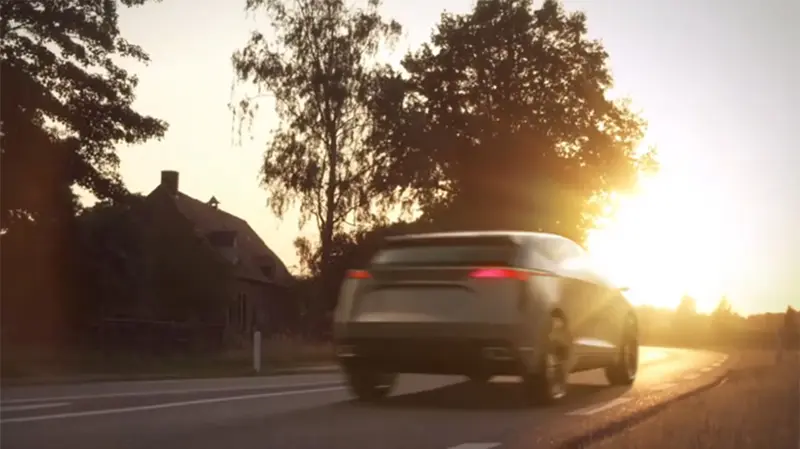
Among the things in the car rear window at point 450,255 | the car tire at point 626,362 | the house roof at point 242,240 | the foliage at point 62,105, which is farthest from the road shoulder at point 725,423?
the house roof at point 242,240

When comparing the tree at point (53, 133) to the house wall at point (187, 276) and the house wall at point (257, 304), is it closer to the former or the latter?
the house wall at point (187, 276)

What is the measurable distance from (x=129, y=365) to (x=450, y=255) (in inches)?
570

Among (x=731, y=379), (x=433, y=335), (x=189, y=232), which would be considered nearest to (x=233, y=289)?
(x=189, y=232)

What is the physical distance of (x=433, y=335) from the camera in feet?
35.2

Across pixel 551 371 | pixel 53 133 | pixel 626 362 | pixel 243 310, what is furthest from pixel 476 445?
pixel 243 310

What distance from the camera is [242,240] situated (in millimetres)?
78625

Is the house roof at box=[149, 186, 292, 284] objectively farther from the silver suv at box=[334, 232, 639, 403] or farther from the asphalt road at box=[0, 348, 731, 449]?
the silver suv at box=[334, 232, 639, 403]

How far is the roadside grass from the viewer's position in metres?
18.8

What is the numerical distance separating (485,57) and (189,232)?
49.3 ft

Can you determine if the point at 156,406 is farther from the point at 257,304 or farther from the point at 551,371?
A: the point at 257,304

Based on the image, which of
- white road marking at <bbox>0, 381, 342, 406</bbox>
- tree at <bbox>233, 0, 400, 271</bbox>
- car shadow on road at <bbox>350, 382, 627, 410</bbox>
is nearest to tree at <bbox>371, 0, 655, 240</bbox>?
tree at <bbox>233, 0, 400, 271</bbox>

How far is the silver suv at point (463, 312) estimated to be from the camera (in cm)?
1071

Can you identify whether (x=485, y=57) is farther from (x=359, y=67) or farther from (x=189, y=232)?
(x=189, y=232)

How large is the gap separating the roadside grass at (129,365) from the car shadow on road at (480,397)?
6.37 meters
